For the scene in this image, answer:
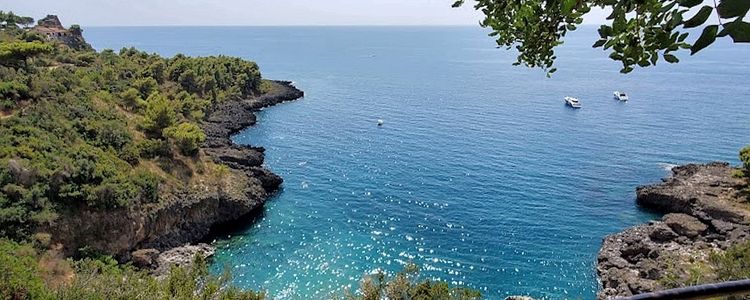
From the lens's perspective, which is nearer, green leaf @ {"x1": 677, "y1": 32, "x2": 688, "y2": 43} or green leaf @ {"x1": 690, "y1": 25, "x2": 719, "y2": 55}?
green leaf @ {"x1": 690, "y1": 25, "x2": 719, "y2": 55}

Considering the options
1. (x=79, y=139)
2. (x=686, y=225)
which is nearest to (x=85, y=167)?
(x=79, y=139)

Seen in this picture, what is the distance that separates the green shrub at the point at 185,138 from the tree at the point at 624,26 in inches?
A: 1432

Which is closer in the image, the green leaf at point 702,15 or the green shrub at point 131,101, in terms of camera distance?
the green leaf at point 702,15

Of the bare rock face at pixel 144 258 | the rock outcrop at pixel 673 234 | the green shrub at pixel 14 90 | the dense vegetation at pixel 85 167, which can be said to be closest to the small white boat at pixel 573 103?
the rock outcrop at pixel 673 234

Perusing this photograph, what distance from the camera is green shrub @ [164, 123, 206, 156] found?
37938mm

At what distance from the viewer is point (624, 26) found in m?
2.71

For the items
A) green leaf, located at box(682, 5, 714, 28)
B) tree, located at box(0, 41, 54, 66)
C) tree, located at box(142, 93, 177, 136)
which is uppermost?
green leaf, located at box(682, 5, 714, 28)

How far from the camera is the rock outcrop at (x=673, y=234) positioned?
26.8 meters

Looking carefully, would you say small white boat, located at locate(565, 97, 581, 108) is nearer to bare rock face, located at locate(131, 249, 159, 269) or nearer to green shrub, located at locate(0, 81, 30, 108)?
bare rock face, located at locate(131, 249, 159, 269)

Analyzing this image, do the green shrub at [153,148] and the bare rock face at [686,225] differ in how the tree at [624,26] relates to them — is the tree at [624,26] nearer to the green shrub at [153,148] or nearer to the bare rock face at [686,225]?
the bare rock face at [686,225]

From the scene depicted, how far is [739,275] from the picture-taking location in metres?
19.7

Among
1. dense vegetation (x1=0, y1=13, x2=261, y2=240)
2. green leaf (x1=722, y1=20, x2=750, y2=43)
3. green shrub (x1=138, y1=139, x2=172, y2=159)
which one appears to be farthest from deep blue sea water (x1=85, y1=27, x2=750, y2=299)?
green leaf (x1=722, y1=20, x2=750, y2=43)

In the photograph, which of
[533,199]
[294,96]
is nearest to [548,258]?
[533,199]

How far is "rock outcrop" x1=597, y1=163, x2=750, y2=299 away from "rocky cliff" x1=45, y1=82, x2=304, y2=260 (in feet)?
79.6
